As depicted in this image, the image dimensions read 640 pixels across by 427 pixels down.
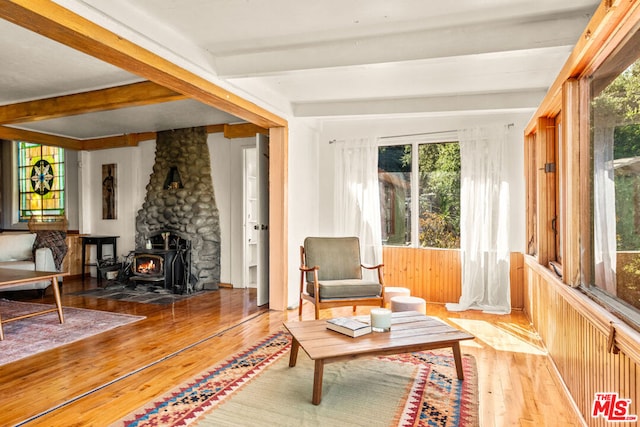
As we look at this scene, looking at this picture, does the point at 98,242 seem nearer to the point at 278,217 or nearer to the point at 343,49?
the point at 278,217

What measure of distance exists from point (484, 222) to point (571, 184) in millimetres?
2301

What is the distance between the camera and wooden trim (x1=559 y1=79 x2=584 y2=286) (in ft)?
7.35

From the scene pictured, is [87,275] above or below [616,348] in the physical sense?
below

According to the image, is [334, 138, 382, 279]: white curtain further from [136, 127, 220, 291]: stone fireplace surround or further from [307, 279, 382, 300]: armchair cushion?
[136, 127, 220, 291]: stone fireplace surround

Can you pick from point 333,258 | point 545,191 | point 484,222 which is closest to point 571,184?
point 545,191

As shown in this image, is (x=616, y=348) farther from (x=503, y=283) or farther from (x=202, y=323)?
(x=202, y=323)

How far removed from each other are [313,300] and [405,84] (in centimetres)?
231

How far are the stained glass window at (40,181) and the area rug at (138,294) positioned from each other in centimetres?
253

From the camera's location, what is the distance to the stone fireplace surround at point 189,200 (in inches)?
228

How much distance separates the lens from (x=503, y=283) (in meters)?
4.43

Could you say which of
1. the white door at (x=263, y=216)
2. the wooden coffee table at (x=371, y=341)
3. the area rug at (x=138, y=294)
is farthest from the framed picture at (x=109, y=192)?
the wooden coffee table at (x=371, y=341)

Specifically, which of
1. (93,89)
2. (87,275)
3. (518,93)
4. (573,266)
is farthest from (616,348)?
(87,275)

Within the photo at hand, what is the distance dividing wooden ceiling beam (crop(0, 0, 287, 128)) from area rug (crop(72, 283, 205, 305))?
277cm

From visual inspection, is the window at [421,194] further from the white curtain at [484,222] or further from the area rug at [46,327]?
the area rug at [46,327]
